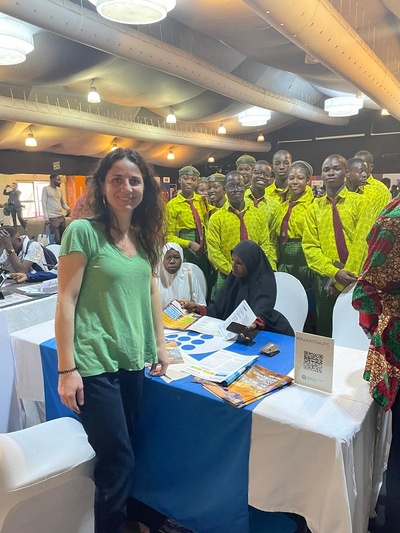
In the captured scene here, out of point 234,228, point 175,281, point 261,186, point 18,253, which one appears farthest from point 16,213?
point 175,281

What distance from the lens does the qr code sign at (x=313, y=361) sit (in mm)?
1322

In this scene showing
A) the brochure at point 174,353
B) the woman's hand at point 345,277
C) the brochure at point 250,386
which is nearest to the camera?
the brochure at point 250,386

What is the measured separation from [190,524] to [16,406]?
111 cm

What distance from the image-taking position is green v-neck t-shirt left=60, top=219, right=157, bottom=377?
121 centimetres

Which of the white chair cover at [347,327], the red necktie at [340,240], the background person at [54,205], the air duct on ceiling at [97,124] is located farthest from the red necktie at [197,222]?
the background person at [54,205]

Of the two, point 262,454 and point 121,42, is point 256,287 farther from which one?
point 121,42

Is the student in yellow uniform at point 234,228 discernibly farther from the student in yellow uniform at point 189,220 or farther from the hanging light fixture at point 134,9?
the hanging light fixture at point 134,9

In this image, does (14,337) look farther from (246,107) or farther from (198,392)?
(246,107)

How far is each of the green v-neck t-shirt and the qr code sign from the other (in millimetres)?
544

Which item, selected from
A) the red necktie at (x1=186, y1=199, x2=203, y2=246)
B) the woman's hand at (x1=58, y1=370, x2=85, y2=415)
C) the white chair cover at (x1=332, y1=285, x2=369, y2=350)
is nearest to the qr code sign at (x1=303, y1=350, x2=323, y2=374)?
the woman's hand at (x1=58, y1=370, x2=85, y2=415)

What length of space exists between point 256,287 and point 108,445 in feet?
3.57

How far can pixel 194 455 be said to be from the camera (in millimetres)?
1406

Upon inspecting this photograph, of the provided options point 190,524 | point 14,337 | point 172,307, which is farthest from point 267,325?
point 14,337

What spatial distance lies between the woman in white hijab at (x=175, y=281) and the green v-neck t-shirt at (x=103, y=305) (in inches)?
58.1
